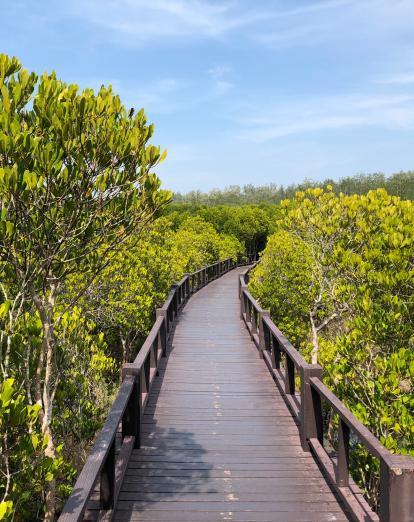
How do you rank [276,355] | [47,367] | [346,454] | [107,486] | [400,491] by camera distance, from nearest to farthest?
1. [400,491]
2. [107,486]
3. [346,454]
4. [47,367]
5. [276,355]

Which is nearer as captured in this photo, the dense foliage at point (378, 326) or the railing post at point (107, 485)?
the railing post at point (107, 485)

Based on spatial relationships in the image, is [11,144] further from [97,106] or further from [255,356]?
[255,356]

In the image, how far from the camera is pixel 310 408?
521cm

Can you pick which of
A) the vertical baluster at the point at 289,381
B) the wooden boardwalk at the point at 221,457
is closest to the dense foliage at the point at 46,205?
the wooden boardwalk at the point at 221,457

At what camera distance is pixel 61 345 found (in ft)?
23.1

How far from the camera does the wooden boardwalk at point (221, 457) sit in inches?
164

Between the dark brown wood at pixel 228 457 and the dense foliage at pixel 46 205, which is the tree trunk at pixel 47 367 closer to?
the dense foliage at pixel 46 205

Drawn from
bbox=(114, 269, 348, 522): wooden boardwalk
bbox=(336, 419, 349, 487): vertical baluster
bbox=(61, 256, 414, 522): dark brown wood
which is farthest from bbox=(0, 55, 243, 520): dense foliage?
bbox=(336, 419, 349, 487): vertical baluster

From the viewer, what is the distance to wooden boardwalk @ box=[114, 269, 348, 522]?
416cm

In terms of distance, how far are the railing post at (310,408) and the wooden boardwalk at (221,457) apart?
0.75 ft

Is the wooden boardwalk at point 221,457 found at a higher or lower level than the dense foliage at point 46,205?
lower

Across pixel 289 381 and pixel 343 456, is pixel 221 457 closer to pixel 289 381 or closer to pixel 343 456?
A: pixel 343 456

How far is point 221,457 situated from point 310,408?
3.62ft

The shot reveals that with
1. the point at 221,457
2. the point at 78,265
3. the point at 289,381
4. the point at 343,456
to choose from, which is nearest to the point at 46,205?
the point at 78,265
